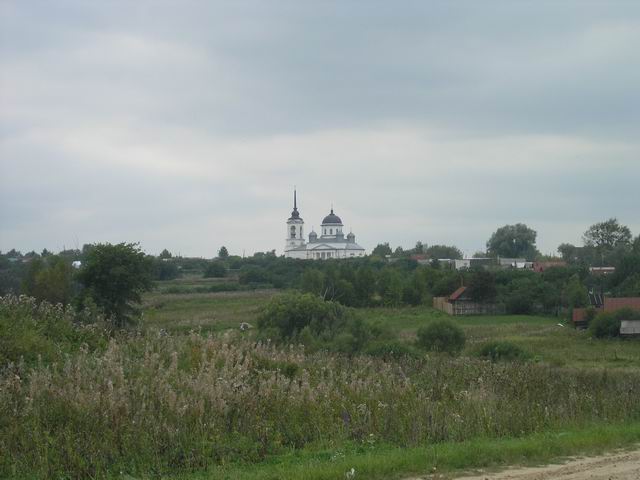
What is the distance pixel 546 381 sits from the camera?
1669 centimetres

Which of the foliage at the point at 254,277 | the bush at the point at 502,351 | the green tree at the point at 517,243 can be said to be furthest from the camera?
the green tree at the point at 517,243

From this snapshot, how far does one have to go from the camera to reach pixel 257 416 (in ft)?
37.3

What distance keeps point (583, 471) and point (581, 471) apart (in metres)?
0.02

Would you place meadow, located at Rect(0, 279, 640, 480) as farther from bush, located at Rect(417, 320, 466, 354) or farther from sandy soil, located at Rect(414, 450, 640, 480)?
bush, located at Rect(417, 320, 466, 354)

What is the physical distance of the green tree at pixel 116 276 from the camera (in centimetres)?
3853

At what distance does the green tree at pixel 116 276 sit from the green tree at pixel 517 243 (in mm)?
135035

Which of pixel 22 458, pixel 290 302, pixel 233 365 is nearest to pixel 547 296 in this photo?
pixel 290 302

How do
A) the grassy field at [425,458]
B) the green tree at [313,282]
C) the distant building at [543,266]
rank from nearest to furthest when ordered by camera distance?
1. the grassy field at [425,458]
2. the green tree at [313,282]
3. the distant building at [543,266]

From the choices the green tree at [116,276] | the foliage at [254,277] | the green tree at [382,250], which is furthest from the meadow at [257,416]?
the green tree at [382,250]

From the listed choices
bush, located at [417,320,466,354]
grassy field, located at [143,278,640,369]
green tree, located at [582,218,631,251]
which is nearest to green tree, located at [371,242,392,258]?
green tree, located at [582,218,631,251]

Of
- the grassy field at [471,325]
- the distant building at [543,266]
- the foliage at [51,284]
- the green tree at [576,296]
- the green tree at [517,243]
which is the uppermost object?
the green tree at [517,243]

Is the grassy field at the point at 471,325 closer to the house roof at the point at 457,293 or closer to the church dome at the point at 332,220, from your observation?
the house roof at the point at 457,293

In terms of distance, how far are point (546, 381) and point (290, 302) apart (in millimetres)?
24927

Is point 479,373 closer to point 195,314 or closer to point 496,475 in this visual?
point 496,475
